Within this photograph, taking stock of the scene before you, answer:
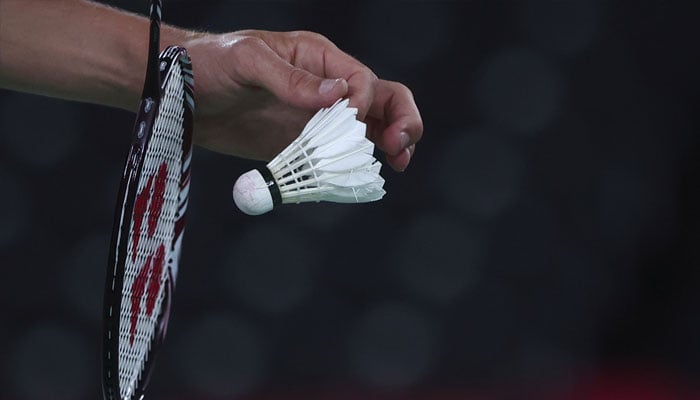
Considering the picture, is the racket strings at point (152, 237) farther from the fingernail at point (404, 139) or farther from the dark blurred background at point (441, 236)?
the dark blurred background at point (441, 236)

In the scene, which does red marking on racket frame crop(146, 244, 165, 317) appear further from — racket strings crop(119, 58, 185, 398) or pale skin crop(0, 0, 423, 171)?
pale skin crop(0, 0, 423, 171)

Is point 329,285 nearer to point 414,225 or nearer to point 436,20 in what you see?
point 414,225

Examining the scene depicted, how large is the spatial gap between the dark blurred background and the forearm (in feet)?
2.17

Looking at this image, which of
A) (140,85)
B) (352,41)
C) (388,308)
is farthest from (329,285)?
(140,85)

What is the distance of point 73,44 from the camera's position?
2.83ft

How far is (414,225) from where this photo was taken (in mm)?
1596

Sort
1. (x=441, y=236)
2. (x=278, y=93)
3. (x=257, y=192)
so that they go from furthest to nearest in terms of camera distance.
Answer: (x=441, y=236)
(x=278, y=93)
(x=257, y=192)

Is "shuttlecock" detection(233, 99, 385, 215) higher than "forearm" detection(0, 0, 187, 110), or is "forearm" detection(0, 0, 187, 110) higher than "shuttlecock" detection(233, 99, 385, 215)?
"forearm" detection(0, 0, 187, 110)

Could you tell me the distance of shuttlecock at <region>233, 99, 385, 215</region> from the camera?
670mm

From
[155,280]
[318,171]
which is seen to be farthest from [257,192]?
[155,280]

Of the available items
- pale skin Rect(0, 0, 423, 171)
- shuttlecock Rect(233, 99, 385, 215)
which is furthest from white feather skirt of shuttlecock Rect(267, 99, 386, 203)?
pale skin Rect(0, 0, 423, 171)

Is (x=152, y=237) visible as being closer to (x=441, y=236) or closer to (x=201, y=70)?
(x=201, y=70)

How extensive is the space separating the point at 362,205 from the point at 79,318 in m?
0.44

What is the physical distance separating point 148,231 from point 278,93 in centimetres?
14
